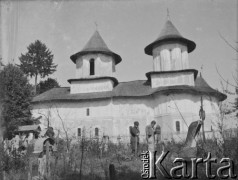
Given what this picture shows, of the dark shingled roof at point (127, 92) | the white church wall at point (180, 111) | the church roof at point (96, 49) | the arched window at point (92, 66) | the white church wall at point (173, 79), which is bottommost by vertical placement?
the white church wall at point (180, 111)

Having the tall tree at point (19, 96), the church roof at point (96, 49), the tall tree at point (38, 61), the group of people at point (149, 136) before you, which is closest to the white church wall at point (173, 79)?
the church roof at point (96, 49)

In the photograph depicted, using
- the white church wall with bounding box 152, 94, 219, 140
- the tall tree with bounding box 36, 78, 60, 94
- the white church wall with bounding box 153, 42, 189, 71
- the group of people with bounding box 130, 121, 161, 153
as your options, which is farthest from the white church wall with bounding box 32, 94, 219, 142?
the tall tree with bounding box 36, 78, 60, 94

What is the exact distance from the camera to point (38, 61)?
44250mm

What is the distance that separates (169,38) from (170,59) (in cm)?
194

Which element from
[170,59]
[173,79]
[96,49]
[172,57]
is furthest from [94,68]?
[173,79]

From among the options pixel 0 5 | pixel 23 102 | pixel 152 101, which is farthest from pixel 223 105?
pixel 23 102

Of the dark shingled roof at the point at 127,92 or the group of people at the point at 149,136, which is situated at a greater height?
the dark shingled roof at the point at 127,92

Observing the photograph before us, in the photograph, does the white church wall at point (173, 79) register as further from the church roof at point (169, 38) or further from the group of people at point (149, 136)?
the group of people at point (149, 136)

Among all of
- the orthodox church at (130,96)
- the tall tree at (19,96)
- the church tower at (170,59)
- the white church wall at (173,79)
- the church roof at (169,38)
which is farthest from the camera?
the church roof at (169,38)

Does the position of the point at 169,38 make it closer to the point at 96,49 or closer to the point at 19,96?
the point at 96,49

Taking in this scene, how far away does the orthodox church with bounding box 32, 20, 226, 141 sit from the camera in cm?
2603

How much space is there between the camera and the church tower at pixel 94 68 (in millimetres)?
29617

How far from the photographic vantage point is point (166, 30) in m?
30.8

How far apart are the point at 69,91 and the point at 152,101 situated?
8380 mm
